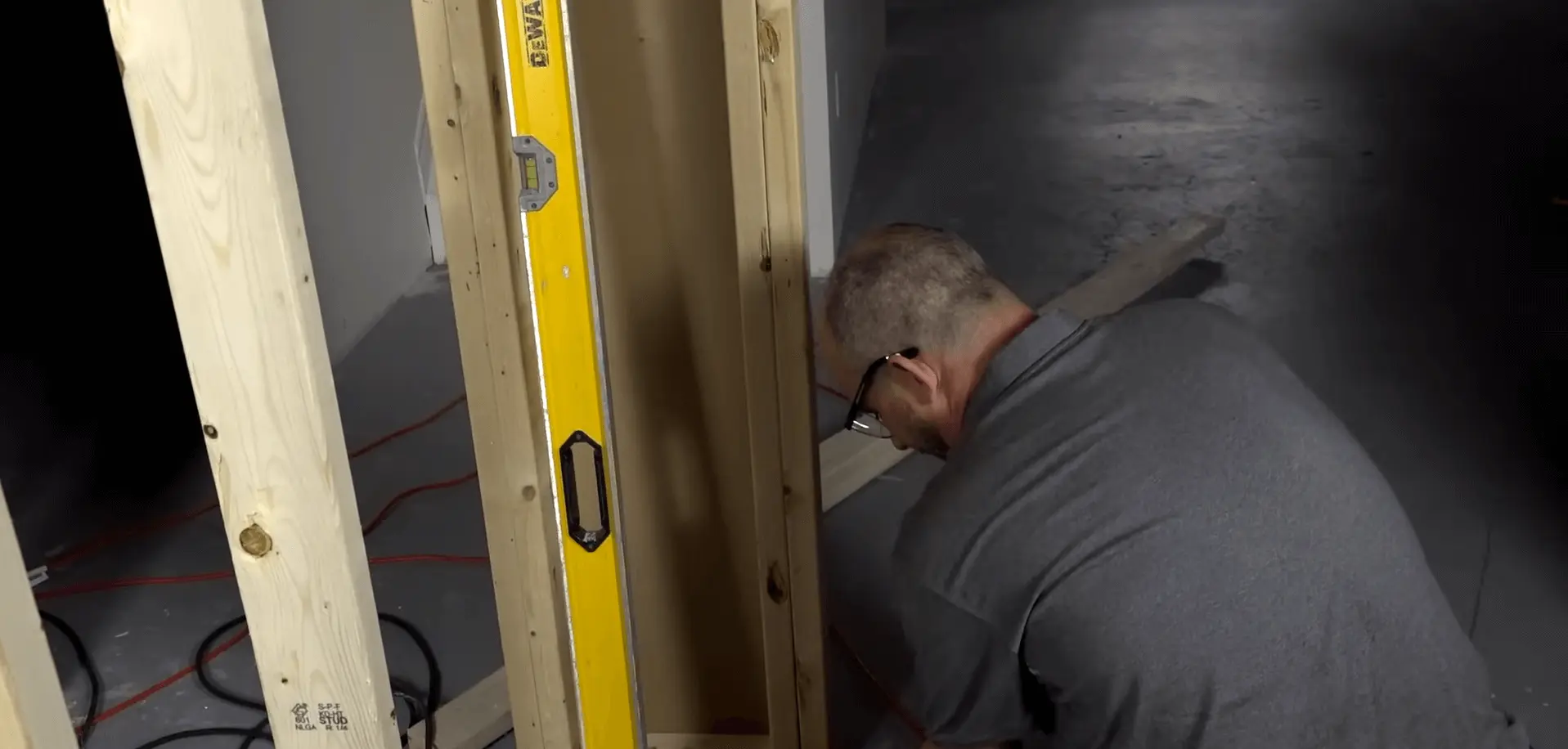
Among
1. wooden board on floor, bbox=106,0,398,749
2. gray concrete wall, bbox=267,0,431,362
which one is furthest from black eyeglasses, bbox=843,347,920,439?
gray concrete wall, bbox=267,0,431,362

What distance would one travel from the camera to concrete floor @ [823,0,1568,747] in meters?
2.43

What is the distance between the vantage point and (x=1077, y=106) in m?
6.01

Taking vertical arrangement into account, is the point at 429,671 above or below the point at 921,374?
below

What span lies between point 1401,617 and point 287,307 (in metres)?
1.06

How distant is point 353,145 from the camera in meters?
3.77

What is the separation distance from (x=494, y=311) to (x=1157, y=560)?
28.6 inches

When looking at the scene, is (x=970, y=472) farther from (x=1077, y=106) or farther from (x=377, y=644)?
(x=1077, y=106)

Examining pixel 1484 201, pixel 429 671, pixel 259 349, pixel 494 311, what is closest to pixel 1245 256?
pixel 1484 201

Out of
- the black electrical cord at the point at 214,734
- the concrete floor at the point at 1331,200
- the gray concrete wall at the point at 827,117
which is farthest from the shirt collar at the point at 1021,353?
the gray concrete wall at the point at 827,117

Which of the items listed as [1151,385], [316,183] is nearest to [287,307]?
[1151,385]

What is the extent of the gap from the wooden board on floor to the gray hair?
24.0 inches

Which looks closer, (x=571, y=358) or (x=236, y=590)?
(x=571, y=358)

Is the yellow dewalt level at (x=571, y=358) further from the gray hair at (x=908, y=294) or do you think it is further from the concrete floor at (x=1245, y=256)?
the concrete floor at (x=1245, y=256)

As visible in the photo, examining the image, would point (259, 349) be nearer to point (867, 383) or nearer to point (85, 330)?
point (867, 383)
